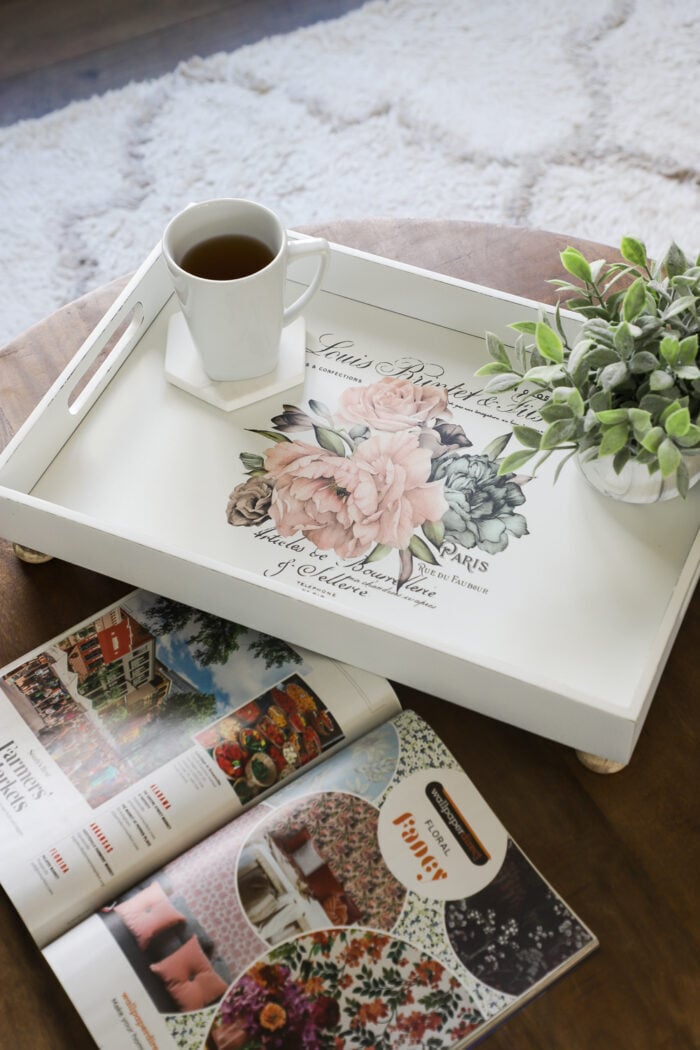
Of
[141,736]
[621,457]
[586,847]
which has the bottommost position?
[586,847]

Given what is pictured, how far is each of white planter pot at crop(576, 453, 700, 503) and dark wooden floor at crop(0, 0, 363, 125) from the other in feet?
4.29

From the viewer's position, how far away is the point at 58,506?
0.72 meters

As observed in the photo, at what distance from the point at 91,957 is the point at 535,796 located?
1.01ft

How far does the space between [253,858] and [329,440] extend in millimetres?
330

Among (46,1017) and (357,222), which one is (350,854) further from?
(357,222)

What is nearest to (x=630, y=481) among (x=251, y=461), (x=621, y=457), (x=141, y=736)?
(x=621, y=457)

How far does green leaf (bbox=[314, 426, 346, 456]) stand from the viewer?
31.6 inches

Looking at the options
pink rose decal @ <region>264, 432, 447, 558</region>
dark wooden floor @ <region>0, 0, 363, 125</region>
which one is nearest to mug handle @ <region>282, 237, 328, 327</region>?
pink rose decal @ <region>264, 432, 447, 558</region>

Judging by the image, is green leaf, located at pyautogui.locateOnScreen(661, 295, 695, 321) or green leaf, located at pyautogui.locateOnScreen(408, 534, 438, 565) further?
green leaf, located at pyautogui.locateOnScreen(408, 534, 438, 565)

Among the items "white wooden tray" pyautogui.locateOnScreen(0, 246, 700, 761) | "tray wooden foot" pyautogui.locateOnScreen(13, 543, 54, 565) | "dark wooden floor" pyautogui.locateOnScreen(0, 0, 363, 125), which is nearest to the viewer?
"white wooden tray" pyautogui.locateOnScreen(0, 246, 700, 761)

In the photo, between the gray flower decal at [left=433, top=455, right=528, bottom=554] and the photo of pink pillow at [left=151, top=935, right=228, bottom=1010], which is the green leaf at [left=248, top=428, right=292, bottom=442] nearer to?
the gray flower decal at [left=433, top=455, right=528, bottom=554]

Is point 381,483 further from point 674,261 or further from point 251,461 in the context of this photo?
point 674,261

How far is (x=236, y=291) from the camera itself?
2.45 feet

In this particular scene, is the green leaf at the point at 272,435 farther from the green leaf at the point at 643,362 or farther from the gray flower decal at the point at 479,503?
the green leaf at the point at 643,362
